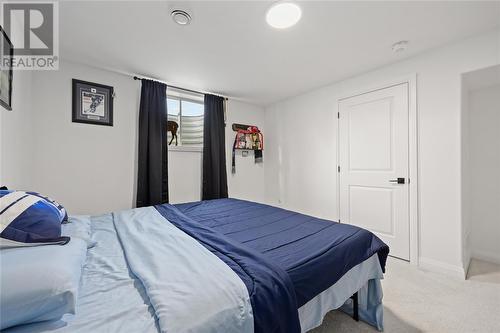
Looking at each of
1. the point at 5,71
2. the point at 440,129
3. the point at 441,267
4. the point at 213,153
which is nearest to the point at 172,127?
the point at 213,153

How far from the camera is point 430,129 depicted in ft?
7.44

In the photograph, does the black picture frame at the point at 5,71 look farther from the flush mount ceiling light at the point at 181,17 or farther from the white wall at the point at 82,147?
the flush mount ceiling light at the point at 181,17

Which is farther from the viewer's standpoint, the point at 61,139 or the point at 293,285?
the point at 61,139

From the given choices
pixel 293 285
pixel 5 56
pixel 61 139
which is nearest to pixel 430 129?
pixel 293 285

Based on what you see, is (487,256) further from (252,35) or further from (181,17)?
(181,17)

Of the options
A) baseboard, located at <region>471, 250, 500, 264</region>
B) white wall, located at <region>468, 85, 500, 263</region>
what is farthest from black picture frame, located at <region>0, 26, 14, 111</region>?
baseboard, located at <region>471, 250, 500, 264</region>

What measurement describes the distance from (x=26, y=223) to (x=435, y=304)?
273 cm

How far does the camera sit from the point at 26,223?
0.90m

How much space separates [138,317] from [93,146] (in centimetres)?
255

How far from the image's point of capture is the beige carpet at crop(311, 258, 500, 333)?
1466 mm

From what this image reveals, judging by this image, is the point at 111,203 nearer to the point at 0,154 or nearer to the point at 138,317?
the point at 0,154

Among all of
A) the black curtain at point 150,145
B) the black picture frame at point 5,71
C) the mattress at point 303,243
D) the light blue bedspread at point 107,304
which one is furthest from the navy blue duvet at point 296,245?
the black picture frame at point 5,71

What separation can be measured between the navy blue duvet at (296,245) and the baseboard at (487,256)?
200cm

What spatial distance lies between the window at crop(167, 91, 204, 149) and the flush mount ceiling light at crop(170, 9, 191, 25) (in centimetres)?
155
